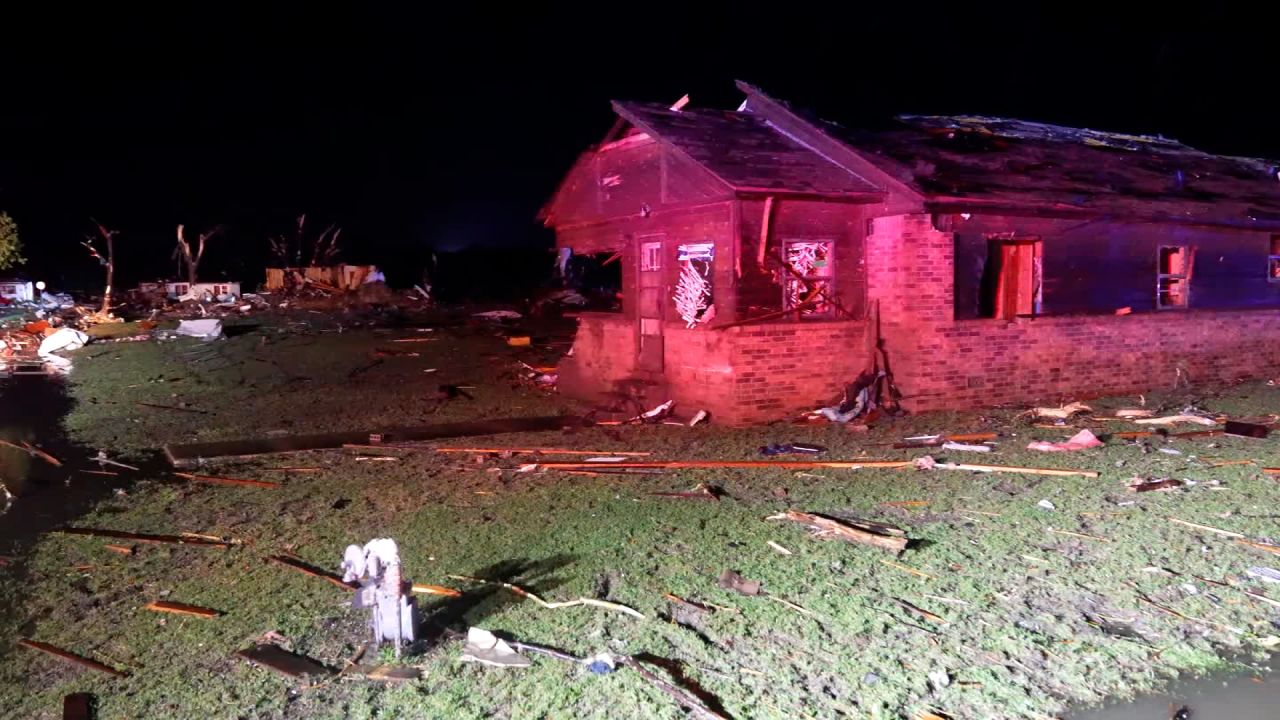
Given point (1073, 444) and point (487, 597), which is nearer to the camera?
point (487, 597)

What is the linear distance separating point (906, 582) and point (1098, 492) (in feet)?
10.9

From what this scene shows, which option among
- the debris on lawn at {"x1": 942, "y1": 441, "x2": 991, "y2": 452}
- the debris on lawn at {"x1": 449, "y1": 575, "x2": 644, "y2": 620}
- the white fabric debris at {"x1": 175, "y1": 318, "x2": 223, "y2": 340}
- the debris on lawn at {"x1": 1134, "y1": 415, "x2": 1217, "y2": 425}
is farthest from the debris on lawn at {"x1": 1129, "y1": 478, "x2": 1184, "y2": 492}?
the white fabric debris at {"x1": 175, "y1": 318, "x2": 223, "y2": 340}

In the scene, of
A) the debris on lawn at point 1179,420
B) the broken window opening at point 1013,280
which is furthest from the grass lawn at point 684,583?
the broken window opening at point 1013,280

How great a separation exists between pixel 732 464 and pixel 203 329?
819 inches

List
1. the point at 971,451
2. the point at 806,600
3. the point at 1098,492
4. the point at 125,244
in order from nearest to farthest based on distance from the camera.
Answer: the point at 806,600 → the point at 1098,492 → the point at 971,451 → the point at 125,244

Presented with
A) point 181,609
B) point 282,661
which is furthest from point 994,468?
point 181,609

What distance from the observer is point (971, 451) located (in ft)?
32.2

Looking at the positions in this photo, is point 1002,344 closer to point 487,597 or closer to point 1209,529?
point 1209,529

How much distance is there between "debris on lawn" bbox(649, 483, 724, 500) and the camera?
8039 mm

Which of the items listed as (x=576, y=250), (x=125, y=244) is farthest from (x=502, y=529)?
(x=125, y=244)

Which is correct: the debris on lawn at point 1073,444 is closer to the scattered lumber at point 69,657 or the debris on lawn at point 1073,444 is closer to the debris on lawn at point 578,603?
the debris on lawn at point 578,603

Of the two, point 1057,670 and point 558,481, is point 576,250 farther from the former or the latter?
point 1057,670

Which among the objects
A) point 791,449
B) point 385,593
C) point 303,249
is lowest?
point 791,449

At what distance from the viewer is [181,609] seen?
543 cm
